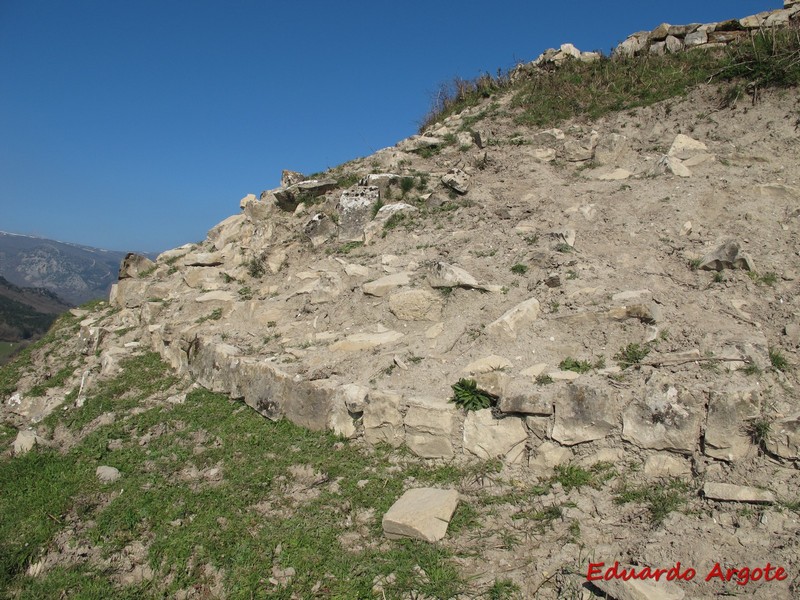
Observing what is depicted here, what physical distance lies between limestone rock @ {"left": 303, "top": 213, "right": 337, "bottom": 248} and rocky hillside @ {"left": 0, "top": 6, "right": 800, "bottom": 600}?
0.32 feet

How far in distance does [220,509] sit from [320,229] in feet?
20.6

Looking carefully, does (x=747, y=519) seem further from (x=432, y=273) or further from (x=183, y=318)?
(x=183, y=318)

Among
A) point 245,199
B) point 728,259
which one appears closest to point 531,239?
point 728,259

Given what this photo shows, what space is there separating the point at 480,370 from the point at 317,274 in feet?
14.3

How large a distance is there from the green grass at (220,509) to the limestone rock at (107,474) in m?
0.09

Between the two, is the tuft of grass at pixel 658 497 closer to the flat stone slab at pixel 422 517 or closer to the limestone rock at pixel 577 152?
the flat stone slab at pixel 422 517

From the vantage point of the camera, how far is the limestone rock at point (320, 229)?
10.1 m

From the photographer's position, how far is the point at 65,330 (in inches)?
441

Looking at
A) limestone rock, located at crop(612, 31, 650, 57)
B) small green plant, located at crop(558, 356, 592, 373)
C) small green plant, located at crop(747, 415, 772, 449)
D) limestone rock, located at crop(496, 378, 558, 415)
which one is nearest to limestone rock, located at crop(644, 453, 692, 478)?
small green plant, located at crop(747, 415, 772, 449)

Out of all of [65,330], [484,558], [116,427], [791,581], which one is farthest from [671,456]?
[65,330]

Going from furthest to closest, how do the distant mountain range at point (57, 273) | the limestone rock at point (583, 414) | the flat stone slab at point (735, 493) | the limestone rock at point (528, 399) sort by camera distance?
the distant mountain range at point (57, 273)
the limestone rock at point (528, 399)
the limestone rock at point (583, 414)
the flat stone slab at point (735, 493)

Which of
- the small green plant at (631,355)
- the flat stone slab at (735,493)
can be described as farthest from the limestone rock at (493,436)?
the flat stone slab at (735,493)

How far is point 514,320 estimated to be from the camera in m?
6.11

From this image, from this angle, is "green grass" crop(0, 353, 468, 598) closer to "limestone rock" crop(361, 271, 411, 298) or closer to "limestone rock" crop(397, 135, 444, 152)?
"limestone rock" crop(361, 271, 411, 298)
